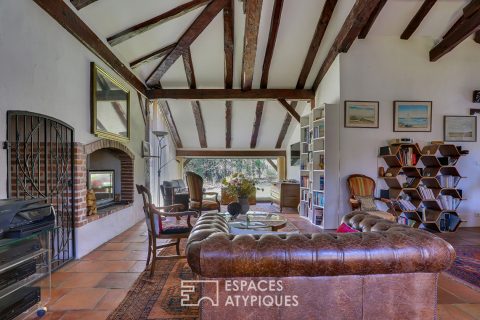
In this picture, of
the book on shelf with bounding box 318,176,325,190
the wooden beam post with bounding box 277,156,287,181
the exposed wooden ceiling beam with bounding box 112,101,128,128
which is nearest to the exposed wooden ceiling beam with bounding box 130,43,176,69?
the exposed wooden ceiling beam with bounding box 112,101,128,128

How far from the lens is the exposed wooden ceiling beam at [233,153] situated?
9664 mm

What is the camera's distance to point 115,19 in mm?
3809

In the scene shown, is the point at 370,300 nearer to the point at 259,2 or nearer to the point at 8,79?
the point at 8,79

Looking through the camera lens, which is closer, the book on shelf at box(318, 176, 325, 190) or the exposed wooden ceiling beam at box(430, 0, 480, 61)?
the exposed wooden ceiling beam at box(430, 0, 480, 61)

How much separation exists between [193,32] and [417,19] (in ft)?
12.2

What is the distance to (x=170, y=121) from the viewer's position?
8.40 m

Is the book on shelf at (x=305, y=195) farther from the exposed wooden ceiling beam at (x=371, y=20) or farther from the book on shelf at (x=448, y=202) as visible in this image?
the exposed wooden ceiling beam at (x=371, y=20)

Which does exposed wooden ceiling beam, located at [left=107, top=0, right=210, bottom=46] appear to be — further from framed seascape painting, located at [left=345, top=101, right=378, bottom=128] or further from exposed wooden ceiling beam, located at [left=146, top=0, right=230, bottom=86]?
framed seascape painting, located at [left=345, top=101, right=378, bottom=128]

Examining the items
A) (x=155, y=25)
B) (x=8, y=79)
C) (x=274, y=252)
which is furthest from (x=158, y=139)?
(x=274, y=252)

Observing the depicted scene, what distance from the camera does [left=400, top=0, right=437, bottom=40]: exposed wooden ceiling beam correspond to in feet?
14.8

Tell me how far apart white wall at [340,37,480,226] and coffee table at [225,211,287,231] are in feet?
6.80

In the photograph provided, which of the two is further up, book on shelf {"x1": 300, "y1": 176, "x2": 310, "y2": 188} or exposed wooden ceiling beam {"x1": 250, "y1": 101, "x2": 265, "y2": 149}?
exposed wooden ceiling beam {"x1": 250, "y1": 101, "x2": 265, "y2": 149}

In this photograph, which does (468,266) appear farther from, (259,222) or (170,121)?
(170,121)

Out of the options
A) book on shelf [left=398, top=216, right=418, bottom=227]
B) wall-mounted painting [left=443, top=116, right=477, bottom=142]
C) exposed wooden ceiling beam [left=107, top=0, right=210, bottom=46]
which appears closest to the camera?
exposed wooden ceiling beam [left=107, top=0, right=210, bottom=46]
